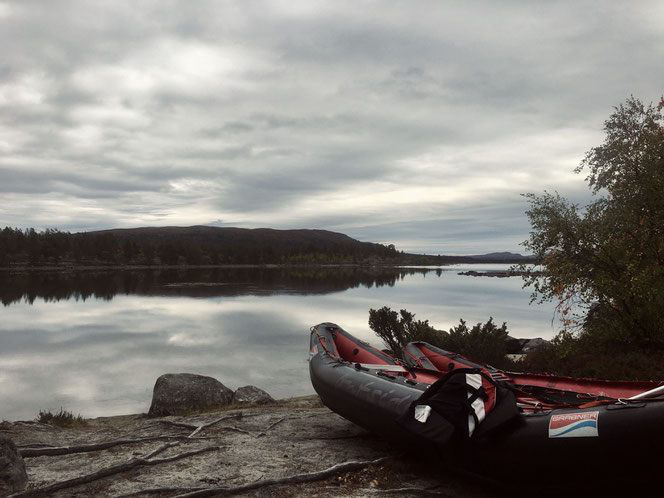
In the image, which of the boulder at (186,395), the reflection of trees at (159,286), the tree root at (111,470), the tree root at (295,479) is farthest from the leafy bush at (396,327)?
the reflection of trees at (159,286)

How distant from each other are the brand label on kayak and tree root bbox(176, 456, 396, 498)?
2520mm

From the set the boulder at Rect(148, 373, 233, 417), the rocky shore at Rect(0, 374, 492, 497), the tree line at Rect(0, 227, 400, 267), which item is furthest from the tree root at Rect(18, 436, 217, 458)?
the tree line at Rect(0, 227, 400, 267)

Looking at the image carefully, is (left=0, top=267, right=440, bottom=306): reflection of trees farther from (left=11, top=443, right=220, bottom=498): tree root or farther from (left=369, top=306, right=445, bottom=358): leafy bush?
(left=11, top=443, right=220, bottom=498): tree root

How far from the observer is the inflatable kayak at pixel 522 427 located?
14.1ft

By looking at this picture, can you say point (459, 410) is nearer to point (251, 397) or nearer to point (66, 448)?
point (66, 448)

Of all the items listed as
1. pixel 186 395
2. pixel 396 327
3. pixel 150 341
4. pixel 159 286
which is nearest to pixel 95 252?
pixel 159 286

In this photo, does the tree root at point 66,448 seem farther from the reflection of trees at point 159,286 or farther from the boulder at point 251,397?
the reflection of trees at point 159,286

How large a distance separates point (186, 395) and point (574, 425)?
975 centimetres

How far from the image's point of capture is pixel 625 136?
1983 cm

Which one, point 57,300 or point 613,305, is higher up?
point 613,305

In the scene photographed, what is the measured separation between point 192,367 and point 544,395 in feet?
58.3

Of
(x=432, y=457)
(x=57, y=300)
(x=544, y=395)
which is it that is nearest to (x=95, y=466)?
(x=432, y=457)

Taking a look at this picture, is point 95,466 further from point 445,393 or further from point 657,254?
point 657,254

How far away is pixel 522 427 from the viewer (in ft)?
16.2
